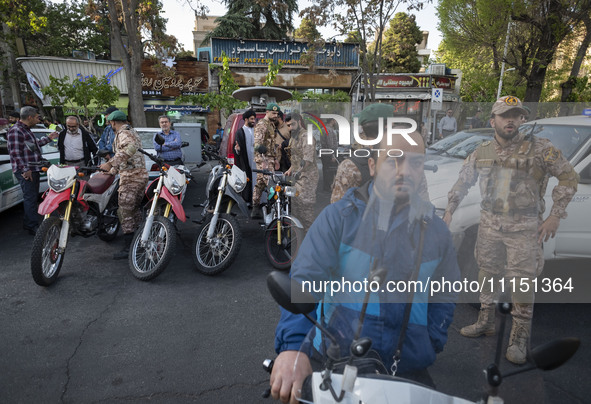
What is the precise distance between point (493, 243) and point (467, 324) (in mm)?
960

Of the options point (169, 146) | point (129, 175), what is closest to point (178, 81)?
point (169, 146)

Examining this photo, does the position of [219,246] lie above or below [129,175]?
below

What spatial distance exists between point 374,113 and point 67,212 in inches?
162

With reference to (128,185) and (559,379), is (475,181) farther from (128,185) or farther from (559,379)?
(128,185)

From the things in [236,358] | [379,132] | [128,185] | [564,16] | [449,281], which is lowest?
[236,358]

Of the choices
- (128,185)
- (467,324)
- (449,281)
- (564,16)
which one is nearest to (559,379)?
(467,324)

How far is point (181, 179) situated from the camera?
4.80m

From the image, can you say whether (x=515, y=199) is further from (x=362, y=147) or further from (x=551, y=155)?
(x=362, y=147)

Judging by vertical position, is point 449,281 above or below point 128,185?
Result: above

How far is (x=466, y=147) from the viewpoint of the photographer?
244cm

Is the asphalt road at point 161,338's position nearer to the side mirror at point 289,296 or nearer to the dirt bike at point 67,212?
the dirt bike at point 67,212

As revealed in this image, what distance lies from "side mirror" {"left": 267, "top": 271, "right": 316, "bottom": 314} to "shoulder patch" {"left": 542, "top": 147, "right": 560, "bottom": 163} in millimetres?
2243

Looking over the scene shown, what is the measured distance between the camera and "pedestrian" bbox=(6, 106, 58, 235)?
5.69 m

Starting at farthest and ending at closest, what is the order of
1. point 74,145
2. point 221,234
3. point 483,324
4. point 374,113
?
point 74,145
point 221,234
point 483,324
point 374,113
